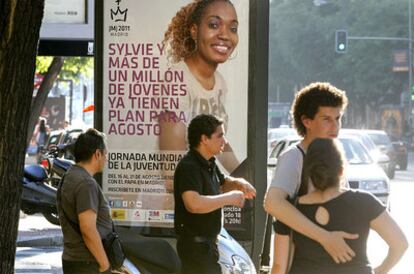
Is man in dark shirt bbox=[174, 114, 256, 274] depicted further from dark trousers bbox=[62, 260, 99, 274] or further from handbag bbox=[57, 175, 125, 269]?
dark trousers bbox=[62, 260, 99, 274]

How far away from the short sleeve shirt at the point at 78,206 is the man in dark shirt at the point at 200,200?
0.50m

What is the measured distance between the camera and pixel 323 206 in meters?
4.70

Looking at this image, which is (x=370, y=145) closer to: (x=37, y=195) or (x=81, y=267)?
(x=37, y=195)

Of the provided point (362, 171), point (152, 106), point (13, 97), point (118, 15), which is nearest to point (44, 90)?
point (362, 171)

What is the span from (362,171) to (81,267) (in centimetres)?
1170

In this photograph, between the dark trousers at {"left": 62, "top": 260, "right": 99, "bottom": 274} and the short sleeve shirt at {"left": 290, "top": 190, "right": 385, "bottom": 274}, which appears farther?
the dark trousers at {"left": 62, "top": 260, "right": 99, "bottom": 274}

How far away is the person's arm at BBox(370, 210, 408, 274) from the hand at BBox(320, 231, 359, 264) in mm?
156

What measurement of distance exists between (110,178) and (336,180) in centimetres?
416

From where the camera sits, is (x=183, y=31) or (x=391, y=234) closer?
(x=391, y=234)

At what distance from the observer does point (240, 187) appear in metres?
7.15

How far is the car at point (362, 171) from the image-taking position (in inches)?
681

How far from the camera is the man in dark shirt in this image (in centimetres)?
648

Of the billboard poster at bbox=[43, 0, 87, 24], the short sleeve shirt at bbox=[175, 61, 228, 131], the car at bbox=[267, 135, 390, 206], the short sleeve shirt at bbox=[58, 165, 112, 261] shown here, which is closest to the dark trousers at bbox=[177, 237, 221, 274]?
the short sleeve shirt at bbox=[58, 165, 112, 261]

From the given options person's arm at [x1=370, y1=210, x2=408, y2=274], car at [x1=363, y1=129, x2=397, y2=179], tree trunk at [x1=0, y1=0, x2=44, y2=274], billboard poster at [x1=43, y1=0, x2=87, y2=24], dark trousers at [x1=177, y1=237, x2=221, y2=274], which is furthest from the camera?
car at [x1=363, y1=129, x2=397, y2=179]
